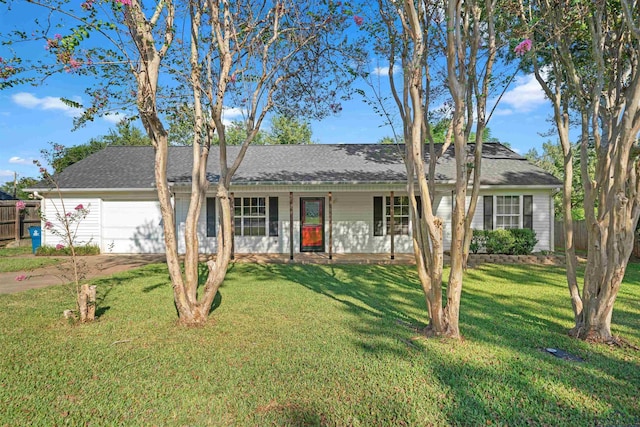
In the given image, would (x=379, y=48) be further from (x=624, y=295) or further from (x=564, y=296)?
(x=624, y=295)

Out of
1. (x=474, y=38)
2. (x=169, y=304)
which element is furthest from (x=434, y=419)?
(x=169, y=304)

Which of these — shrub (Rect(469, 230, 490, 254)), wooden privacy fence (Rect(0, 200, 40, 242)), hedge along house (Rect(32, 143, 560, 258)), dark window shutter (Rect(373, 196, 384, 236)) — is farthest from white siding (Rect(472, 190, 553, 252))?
wooden privacy fence (Rect(0, 200, 40, 242))

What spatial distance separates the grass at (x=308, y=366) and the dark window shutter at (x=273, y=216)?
20.1 feet

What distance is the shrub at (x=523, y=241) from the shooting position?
1116 cm

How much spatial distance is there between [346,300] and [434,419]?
3797 mm

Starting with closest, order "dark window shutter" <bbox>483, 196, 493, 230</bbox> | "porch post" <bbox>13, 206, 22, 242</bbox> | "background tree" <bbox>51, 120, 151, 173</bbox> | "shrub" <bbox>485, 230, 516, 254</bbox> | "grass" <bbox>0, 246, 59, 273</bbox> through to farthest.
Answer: "grass" <bbox>0, 246, 59, 273</bbox>
"shrub" <bbox>485, 230, 516, 254</bbox>
"dark window shutter" <bbox>483, 196, 493, 230</bbox>
"porch post" <bbox>13, 206, 22, 242</bbox>
"background tree" <bbox>51, 120, 151, 173</bbox>

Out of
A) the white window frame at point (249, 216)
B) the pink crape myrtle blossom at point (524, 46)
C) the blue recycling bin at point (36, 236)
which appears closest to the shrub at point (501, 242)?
the white window frame at point (249, 216)

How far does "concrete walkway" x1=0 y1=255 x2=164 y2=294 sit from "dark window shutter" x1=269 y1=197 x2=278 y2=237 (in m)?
3.64

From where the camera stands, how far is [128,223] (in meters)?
12.8

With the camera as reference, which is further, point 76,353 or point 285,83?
point 285,83

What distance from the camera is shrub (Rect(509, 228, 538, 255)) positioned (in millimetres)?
11164

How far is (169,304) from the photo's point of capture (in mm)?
6133

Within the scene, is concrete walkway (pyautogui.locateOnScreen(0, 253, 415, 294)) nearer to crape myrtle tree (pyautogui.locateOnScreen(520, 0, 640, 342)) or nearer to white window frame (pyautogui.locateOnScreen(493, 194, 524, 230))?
white window frame (pyautogui.locateOnScreen(493, 194, 524, 230))

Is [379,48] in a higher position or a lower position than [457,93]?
higher
